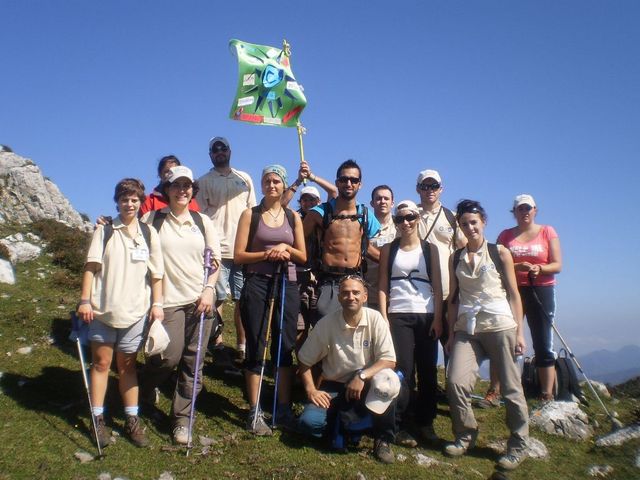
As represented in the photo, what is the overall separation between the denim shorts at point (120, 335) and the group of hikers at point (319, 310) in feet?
0.05

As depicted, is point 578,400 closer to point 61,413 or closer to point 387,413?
point 387,413

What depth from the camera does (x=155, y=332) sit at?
5.74 metres

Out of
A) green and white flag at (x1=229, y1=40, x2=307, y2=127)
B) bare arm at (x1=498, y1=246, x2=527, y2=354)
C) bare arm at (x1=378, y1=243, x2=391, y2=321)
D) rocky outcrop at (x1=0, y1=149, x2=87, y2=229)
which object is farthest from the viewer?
rocky outcrop at (x1=0, y1=149, x2=87, y2=229)

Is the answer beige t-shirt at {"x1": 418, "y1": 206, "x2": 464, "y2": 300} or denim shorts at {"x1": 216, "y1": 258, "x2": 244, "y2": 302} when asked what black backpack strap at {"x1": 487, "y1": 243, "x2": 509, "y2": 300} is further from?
denim shorts at {"x1": 216, "y1": 258, "x2": 244, "y2": 302}

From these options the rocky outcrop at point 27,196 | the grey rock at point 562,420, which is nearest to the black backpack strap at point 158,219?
the grey rock at point 562,420

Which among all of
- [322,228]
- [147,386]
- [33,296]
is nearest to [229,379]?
[147,386]

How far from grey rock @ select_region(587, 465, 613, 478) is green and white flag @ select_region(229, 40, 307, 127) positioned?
829 cm

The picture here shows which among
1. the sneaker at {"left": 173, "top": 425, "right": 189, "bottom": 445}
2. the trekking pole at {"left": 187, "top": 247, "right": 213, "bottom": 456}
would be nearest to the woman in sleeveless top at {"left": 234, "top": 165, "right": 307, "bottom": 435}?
the trekking pole at {"left": 187, "top": 247, "right": 213, "bottom": 456}

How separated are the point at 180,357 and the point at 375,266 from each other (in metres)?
3.61

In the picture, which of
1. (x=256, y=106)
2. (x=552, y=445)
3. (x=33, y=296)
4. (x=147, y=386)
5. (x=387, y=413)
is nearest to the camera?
(x=387, y=413)

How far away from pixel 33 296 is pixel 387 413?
1006cm

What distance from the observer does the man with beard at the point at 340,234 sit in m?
7.17

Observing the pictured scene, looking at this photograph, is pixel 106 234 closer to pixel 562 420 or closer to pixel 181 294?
pixel 181 294

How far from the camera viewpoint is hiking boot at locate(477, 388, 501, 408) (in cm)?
895
